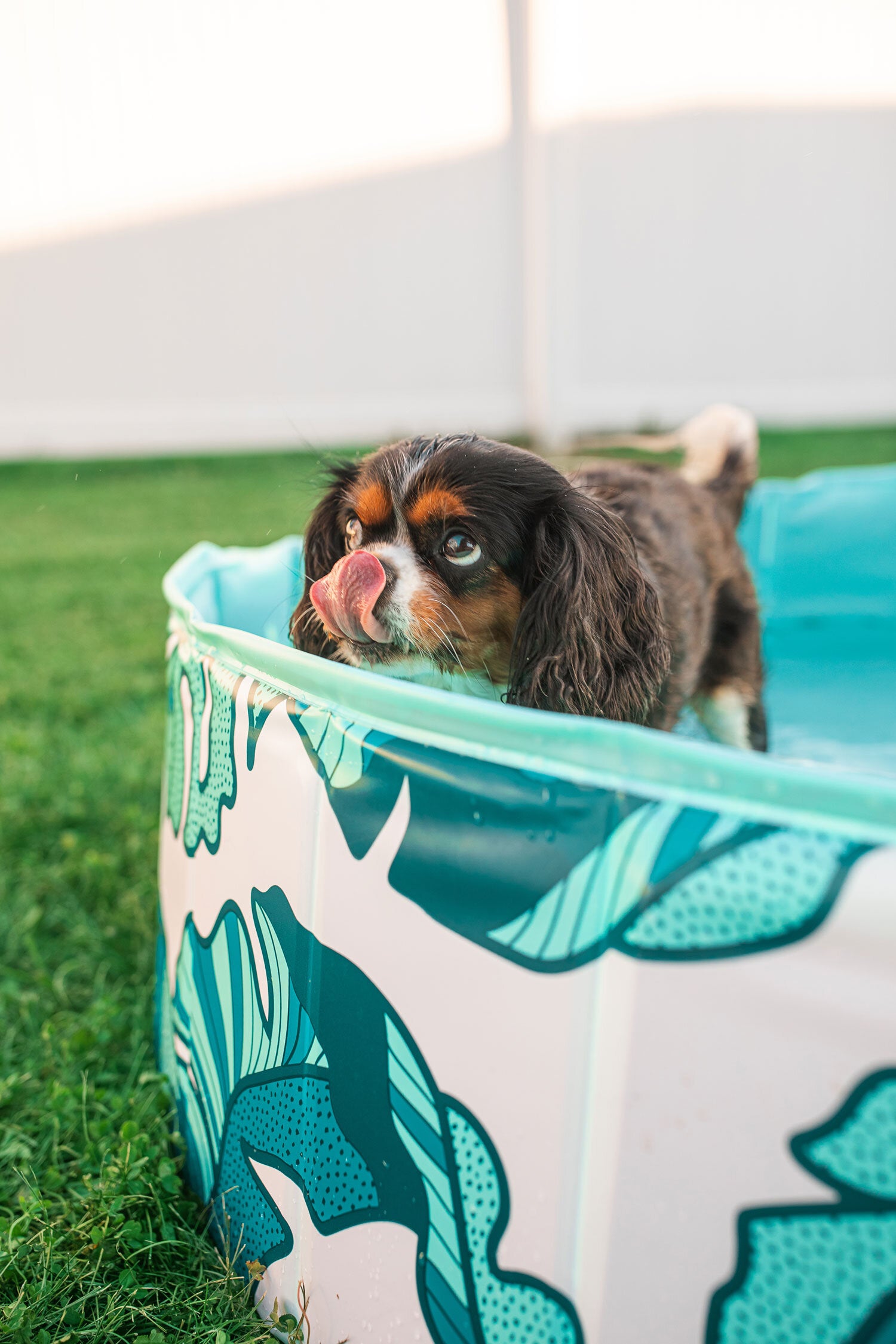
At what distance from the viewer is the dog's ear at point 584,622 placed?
1.60 meters

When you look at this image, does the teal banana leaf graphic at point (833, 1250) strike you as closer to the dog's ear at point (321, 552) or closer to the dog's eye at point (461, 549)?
the dog's eye at point (461, 549)

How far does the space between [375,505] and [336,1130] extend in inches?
37.8

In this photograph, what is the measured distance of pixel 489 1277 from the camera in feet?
3.03

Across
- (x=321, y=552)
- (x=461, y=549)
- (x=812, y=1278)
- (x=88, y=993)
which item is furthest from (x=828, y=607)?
(x=812, y=1278)

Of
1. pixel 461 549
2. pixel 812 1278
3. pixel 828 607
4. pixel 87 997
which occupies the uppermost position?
pixel 461 549

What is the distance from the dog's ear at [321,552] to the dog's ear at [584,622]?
0.39 meters

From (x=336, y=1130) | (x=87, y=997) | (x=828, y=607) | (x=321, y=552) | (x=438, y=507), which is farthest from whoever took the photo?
(x=828, y=607)

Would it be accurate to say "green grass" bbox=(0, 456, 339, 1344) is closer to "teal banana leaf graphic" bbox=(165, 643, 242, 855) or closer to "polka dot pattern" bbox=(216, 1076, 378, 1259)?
"polka dot pattern" bbox=(216, 1076, 378, 1259)

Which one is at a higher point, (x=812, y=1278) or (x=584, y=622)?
(x=584, y=622)

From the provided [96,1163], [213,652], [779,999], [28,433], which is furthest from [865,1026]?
[28,433]

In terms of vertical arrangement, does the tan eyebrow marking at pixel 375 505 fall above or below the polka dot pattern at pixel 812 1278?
above

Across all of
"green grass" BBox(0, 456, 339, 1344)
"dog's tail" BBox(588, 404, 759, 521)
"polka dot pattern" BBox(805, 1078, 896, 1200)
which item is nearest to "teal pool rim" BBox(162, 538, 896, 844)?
"polka dot pattern" BBox(805, 1078, 896, 1200)

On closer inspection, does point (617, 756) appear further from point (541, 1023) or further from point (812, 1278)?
point (812, 1278)

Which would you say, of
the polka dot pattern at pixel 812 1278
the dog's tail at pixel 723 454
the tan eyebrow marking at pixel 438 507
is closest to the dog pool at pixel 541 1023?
the polka dot pattern at pixel 812 1278
